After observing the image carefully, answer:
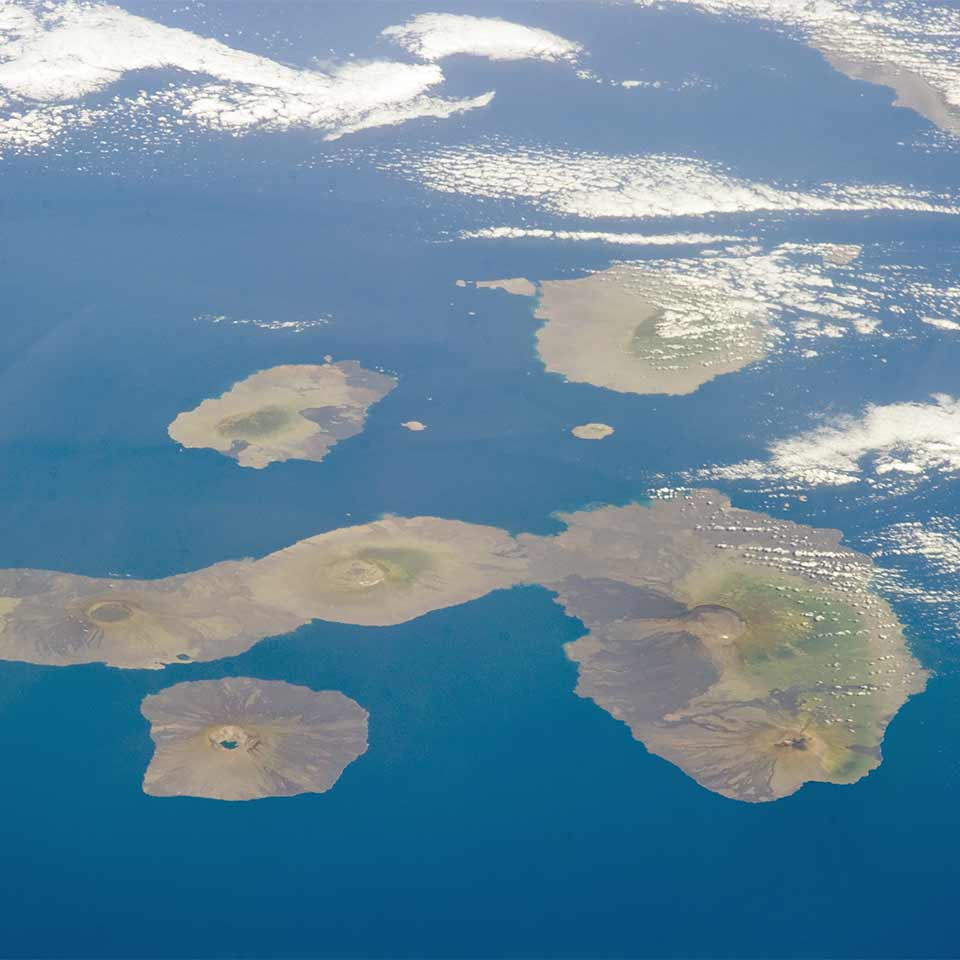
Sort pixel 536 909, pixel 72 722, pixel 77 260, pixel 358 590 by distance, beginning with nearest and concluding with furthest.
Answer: pixel 536 909 → pixel 72 722 → pixel 358 590 → pixel 77 260

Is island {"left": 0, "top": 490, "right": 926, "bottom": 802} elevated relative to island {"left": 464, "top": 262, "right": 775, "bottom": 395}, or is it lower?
lower

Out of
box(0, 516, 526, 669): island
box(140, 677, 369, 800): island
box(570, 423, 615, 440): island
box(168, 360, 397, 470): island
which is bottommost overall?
box(140, 677, 369, 800): island

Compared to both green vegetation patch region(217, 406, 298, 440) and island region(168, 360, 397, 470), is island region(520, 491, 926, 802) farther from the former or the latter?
green vegetation patch region(217, 406, 298, 440)

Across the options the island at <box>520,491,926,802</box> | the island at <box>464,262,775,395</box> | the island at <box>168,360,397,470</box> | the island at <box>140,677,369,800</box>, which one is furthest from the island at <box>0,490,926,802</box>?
the island at <box>464,262,775,395</box>

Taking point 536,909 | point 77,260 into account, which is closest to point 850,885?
point 536,909

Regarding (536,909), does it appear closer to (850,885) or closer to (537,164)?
(850,885)

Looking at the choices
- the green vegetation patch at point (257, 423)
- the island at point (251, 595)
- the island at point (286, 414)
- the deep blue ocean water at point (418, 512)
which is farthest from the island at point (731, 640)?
the green vegetation patch at point (257, 423)

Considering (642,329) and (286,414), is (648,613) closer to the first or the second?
(286,414)
